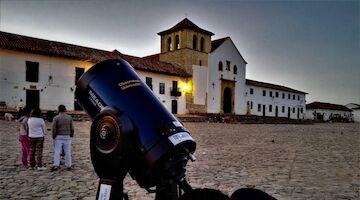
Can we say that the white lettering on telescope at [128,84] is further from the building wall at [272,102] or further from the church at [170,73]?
the building wall at [272,102]

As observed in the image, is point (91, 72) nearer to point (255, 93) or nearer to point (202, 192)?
point (202, 192)

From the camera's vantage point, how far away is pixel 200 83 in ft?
148

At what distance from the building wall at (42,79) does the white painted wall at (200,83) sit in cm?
1554

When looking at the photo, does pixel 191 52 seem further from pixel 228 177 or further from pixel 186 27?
pixel 228 177

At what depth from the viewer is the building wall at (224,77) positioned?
46625 millimetres

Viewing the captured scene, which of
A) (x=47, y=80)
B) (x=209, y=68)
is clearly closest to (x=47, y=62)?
(x=47, y=80)

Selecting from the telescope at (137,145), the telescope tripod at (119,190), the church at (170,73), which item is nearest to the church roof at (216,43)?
the church at (170,73)

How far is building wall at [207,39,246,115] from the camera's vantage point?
A: 46625 mm

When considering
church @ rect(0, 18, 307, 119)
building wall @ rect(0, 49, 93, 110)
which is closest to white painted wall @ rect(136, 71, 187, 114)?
church @ rect(0, 18, 307, 119)

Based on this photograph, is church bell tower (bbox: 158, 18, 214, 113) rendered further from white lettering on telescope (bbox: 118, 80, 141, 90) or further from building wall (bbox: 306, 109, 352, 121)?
building wall (bbox: 306, 109, 352, 121)

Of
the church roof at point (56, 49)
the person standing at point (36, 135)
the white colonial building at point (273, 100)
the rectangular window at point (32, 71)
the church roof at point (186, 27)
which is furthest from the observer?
the white colonial building at point (273, 100)

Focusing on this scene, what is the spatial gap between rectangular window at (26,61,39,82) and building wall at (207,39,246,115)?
23.4 m

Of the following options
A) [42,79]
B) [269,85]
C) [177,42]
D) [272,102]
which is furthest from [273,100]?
[42,79]

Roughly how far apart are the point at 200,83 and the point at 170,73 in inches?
209
